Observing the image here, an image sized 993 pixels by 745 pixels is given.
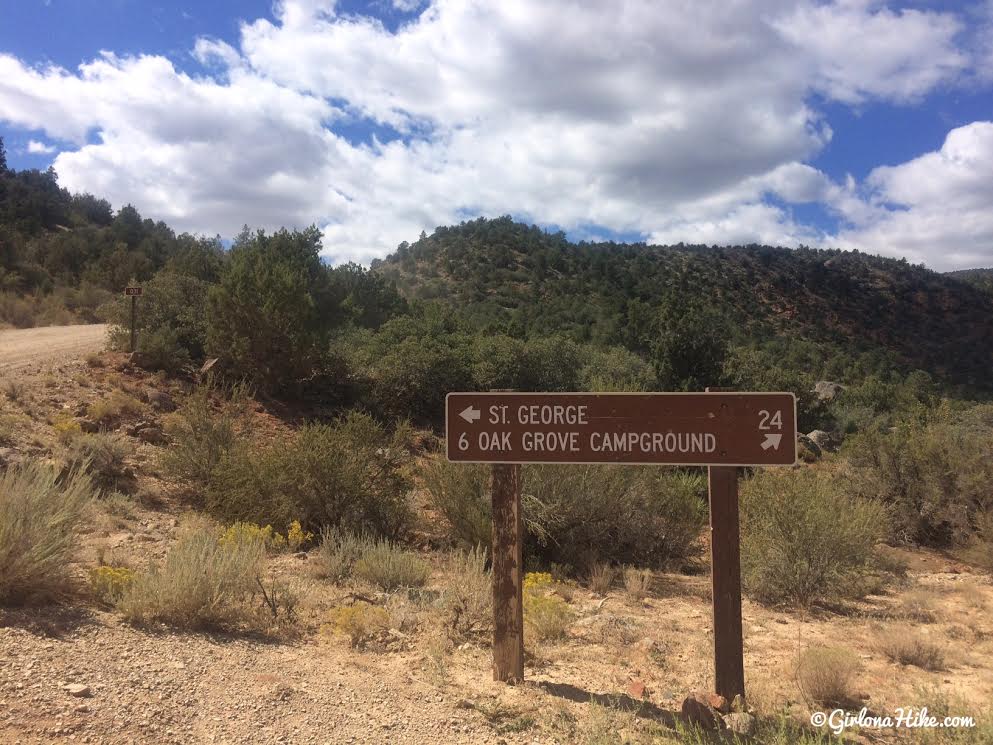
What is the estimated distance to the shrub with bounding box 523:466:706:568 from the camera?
904 centimetres

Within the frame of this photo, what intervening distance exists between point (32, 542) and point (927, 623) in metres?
8.09

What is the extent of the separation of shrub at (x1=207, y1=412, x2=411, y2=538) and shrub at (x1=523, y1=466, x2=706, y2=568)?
225 cm

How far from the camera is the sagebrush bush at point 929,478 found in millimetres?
12383

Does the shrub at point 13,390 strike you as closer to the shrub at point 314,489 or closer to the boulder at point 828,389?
the shrub at point 314,489

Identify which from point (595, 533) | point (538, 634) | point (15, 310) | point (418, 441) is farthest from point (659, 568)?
point (15, 310)

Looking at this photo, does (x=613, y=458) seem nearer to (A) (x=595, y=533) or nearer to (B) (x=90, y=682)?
(B) (x=90, y=682)

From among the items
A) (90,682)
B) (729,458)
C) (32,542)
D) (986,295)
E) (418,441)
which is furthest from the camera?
(986,295)

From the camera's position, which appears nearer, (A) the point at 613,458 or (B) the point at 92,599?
(A) the point at 613,458

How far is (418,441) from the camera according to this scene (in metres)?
18.4

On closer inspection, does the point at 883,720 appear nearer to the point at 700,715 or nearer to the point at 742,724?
the point at 742,724

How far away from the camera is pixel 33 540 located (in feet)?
16.6

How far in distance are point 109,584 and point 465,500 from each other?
487 cm

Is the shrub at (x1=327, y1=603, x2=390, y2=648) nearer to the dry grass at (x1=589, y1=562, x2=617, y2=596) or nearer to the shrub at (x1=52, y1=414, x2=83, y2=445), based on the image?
the dry grass at (x1=589, y1=562, x2=617, y2=596)

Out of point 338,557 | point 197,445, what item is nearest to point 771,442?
point 338,557
